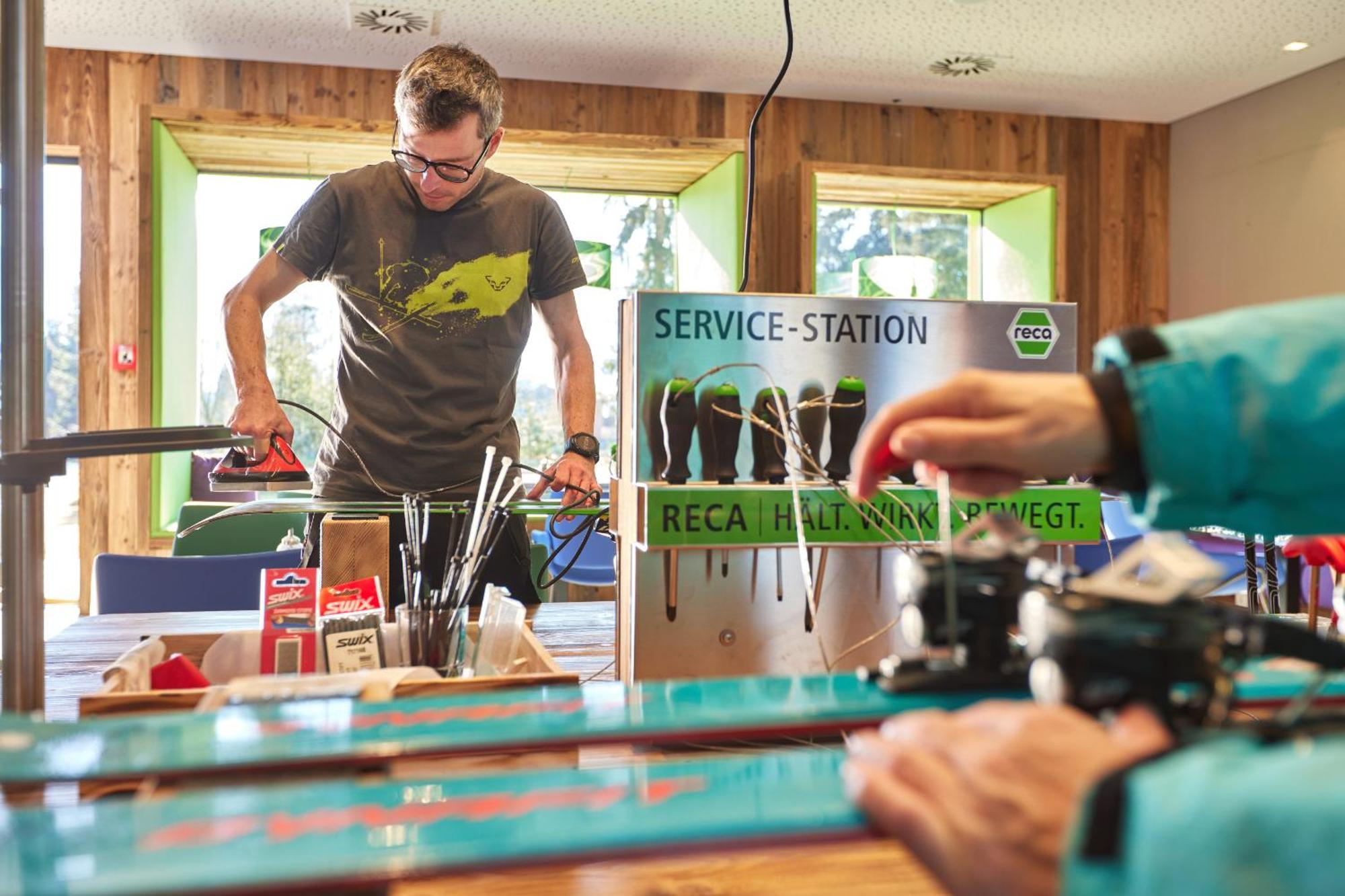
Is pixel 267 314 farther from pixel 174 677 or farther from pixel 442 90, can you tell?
pixel 174 677

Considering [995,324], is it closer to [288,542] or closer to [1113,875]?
[1113,875]

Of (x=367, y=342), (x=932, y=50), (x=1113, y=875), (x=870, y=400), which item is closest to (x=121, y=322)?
(x=367, y=342)

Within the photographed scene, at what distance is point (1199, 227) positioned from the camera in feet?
19.4

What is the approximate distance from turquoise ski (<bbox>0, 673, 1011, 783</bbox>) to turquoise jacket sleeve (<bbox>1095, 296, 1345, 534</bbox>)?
0.21 m

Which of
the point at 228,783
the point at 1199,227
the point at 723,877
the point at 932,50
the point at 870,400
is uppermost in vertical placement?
the point at 932,50

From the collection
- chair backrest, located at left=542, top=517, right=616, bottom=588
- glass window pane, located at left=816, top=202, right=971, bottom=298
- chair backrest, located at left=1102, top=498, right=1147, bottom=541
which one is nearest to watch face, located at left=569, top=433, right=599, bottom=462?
chair backrest, located at left=542, top=517, right=616, bottom=588

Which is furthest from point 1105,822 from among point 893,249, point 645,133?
point 893,249

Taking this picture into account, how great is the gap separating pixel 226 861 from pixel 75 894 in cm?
6

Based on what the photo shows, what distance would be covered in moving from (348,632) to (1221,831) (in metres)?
0.85

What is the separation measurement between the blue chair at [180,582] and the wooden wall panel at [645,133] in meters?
3.17

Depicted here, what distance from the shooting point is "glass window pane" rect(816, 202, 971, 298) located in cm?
612

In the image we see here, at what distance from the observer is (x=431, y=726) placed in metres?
0.73

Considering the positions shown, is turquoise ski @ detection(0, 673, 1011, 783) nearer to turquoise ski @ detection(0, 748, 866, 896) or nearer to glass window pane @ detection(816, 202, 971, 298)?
turquoise ski @ detection(0, 748, 866, 896)

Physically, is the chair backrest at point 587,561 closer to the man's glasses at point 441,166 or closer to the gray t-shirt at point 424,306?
the gray t-shirt at point 424,306
